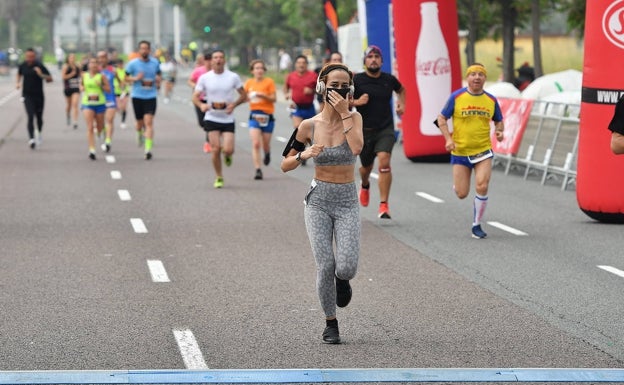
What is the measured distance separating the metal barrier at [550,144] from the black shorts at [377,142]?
15.0 feet

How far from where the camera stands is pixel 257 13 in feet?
238

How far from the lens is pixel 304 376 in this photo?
7.42 m

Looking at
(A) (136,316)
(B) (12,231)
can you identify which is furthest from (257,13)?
(A) (136,316)

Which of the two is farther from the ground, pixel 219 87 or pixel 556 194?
pixel 219 87

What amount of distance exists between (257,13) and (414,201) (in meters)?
56.2

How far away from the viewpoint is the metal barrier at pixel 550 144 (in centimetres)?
1928

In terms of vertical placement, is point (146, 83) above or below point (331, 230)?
above

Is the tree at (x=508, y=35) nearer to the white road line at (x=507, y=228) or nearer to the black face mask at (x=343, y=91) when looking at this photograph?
the white road line at (x=507, y=228)

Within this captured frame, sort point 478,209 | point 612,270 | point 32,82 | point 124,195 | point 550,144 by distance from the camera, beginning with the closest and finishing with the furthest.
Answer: point 612,270
point 478,209
point 124,195
point 550,144
point 32,82

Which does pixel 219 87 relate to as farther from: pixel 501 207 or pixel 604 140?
pixel 604 140

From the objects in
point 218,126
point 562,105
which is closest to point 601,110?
point 562,105

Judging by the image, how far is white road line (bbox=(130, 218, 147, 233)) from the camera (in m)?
14.1

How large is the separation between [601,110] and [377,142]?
2412 mm

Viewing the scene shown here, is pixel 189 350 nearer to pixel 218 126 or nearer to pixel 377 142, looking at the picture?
pixel 377 142
